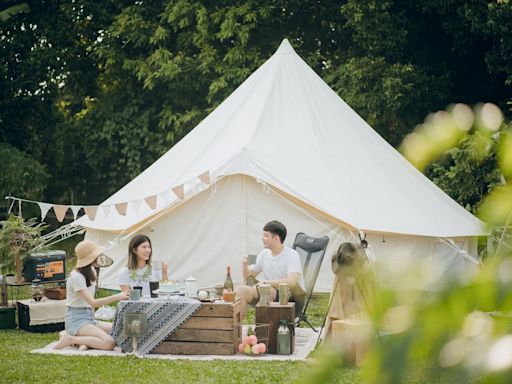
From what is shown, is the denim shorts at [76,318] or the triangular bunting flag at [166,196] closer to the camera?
the denim shorts at [76,318]

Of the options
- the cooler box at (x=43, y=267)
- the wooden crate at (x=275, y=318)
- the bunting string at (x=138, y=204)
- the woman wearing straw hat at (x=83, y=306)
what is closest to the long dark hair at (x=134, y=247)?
the woman wearing straw hat at (x=83, y=306)

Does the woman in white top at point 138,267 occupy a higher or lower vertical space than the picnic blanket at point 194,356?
higher

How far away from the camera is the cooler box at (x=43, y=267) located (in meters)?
7.12

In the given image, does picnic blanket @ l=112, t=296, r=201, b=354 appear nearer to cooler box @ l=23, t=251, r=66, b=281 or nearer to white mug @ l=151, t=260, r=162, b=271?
white mug @ l=151, t=260, r=162, b=271

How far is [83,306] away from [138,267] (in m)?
0.59

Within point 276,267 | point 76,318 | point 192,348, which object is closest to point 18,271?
point 76,318

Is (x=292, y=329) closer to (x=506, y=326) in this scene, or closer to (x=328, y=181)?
(x=328, y=181)

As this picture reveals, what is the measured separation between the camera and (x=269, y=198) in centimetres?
866

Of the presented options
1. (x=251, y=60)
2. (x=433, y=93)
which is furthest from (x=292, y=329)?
(x=251, y=60)

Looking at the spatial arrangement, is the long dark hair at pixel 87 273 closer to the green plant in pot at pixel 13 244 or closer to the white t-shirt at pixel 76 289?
the white t-shirt at pixel 76 289

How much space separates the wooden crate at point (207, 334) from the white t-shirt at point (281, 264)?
0.67 meters

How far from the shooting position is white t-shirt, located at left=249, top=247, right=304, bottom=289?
21.2 ft

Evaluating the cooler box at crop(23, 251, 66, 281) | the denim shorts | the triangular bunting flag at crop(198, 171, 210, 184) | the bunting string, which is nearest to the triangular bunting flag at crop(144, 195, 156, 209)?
the bunting string

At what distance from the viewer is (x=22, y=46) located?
15.4 metres
